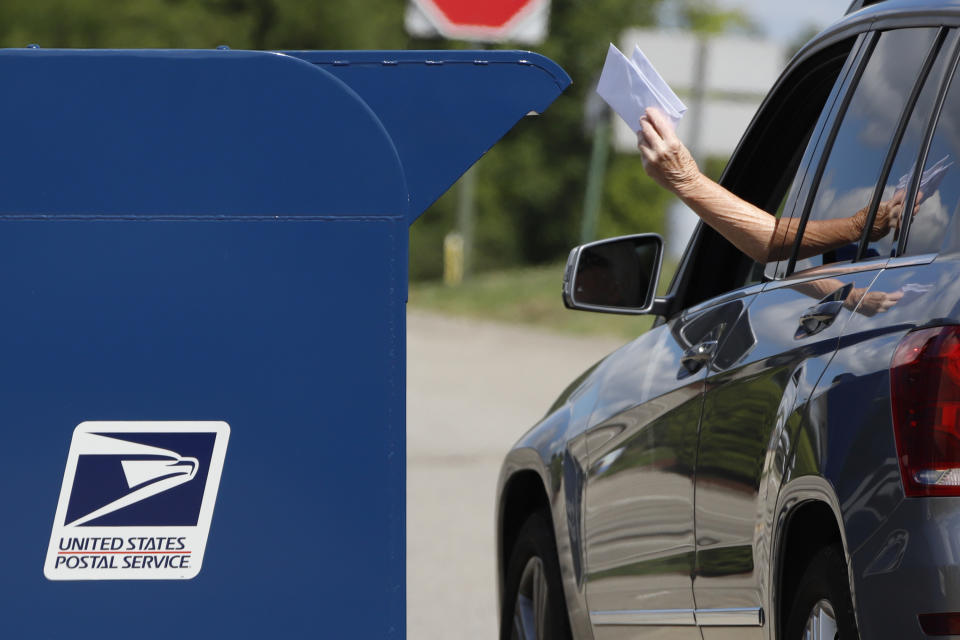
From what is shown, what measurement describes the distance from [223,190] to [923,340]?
4.76 ft

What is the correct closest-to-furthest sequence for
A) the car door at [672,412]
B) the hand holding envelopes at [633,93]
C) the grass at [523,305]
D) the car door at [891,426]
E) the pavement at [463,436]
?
the car door at [891,426] → the car door at [672,412] → the hand holding envelopes at [633,93] → the pavement at [463,436] → the grass at [523,305]

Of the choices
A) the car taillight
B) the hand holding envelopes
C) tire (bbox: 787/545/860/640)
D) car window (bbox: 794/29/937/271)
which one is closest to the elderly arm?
the hand holding envelopes

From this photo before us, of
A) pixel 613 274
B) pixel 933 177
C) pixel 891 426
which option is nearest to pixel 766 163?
pixel 613 274

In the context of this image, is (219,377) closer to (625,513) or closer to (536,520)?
(625,513)

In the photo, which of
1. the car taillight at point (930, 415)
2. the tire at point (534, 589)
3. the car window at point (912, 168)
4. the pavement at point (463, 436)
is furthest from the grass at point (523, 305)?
the car taillight at point (930, 415)

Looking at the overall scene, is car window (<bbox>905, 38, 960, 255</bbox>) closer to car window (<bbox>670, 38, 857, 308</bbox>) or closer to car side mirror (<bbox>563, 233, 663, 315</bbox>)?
car window (<bbox>670, 38, 857, 308</bbox>)

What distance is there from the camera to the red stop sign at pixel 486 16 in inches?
1097

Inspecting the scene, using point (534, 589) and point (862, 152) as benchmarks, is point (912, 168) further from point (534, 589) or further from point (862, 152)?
point (534, 589)

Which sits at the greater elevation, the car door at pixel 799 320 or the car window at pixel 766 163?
the car window at pixel 766 163

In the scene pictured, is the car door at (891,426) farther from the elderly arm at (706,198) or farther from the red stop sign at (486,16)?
the red stop sign at (486,16)

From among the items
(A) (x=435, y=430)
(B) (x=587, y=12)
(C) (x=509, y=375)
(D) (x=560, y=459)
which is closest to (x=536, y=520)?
(D) (x=560, y=459)

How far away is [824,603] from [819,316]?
54 cm

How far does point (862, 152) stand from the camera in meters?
3.35

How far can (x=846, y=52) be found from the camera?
3.78m
